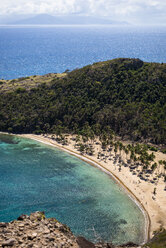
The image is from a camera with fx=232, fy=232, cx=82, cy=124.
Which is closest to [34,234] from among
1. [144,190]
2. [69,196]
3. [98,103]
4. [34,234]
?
[34,234]

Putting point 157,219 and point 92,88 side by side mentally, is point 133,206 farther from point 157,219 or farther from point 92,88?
point 92,88

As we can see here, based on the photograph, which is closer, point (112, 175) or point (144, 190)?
point (144, 190)

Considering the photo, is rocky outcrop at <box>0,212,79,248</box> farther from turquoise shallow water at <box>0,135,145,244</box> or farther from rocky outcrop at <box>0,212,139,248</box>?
turquoise shallow water at <box>0,135,145,244</box>

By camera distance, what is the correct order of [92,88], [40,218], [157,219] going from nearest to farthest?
1. [40,218]
2. [157,219]
3. [92,88]

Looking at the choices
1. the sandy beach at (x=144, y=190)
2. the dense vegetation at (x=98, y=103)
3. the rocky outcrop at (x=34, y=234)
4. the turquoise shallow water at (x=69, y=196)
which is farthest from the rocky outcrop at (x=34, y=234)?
the dense vegetation at (x=98, y=103)

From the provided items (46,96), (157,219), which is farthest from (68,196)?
(46,96)

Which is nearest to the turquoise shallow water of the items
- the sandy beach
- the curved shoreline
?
the curved shoreline

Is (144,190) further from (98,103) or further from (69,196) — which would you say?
(98,103)

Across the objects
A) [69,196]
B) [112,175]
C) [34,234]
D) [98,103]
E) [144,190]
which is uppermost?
[98,103]
